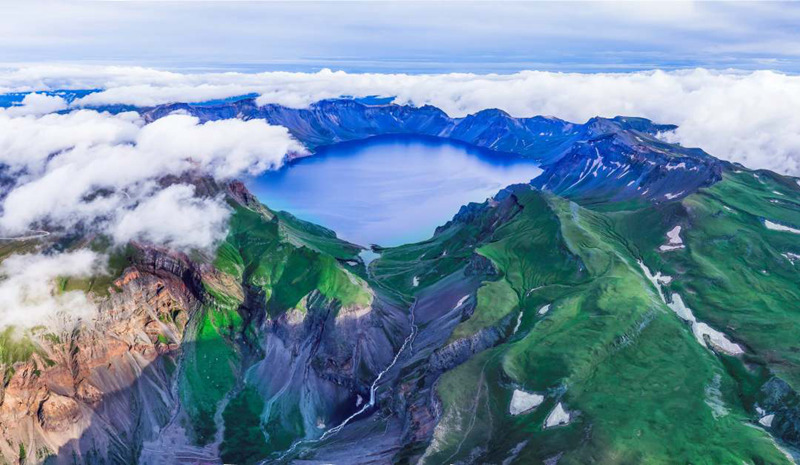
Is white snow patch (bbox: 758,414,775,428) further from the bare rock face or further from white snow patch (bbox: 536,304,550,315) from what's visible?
the bare rock face

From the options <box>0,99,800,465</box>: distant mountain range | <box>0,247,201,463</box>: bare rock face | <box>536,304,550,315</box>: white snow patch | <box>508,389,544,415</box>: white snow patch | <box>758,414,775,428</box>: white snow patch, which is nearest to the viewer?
<box>758,414,775,428</box>: white snow patch

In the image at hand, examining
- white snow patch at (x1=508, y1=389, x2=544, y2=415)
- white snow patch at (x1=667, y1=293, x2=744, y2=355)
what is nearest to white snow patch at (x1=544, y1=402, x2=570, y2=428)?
white snow patch at (x1=508, y1=389, x2=544, y2=415)

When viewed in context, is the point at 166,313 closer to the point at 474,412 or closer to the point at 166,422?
the point at 166,422

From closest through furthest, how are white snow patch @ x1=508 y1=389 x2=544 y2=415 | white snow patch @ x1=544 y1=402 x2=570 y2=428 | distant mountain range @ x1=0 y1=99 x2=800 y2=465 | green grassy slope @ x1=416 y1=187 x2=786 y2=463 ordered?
green grassy slope @ x1=416 y1=187 x2=786 y2=463 → distant mountain range @ x1=0 y1=99 x2=800 y2=465 → white snow patch @ x1=544 y1=402 x2=570 y2=428 → white snow patch @ x1=508 y1=389 x2=544 y2=415

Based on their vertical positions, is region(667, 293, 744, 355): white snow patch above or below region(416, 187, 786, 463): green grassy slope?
below

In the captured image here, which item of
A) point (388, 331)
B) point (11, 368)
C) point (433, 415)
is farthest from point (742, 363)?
point (11, 368)

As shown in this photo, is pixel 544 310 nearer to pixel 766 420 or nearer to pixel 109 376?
pixel 766 420
